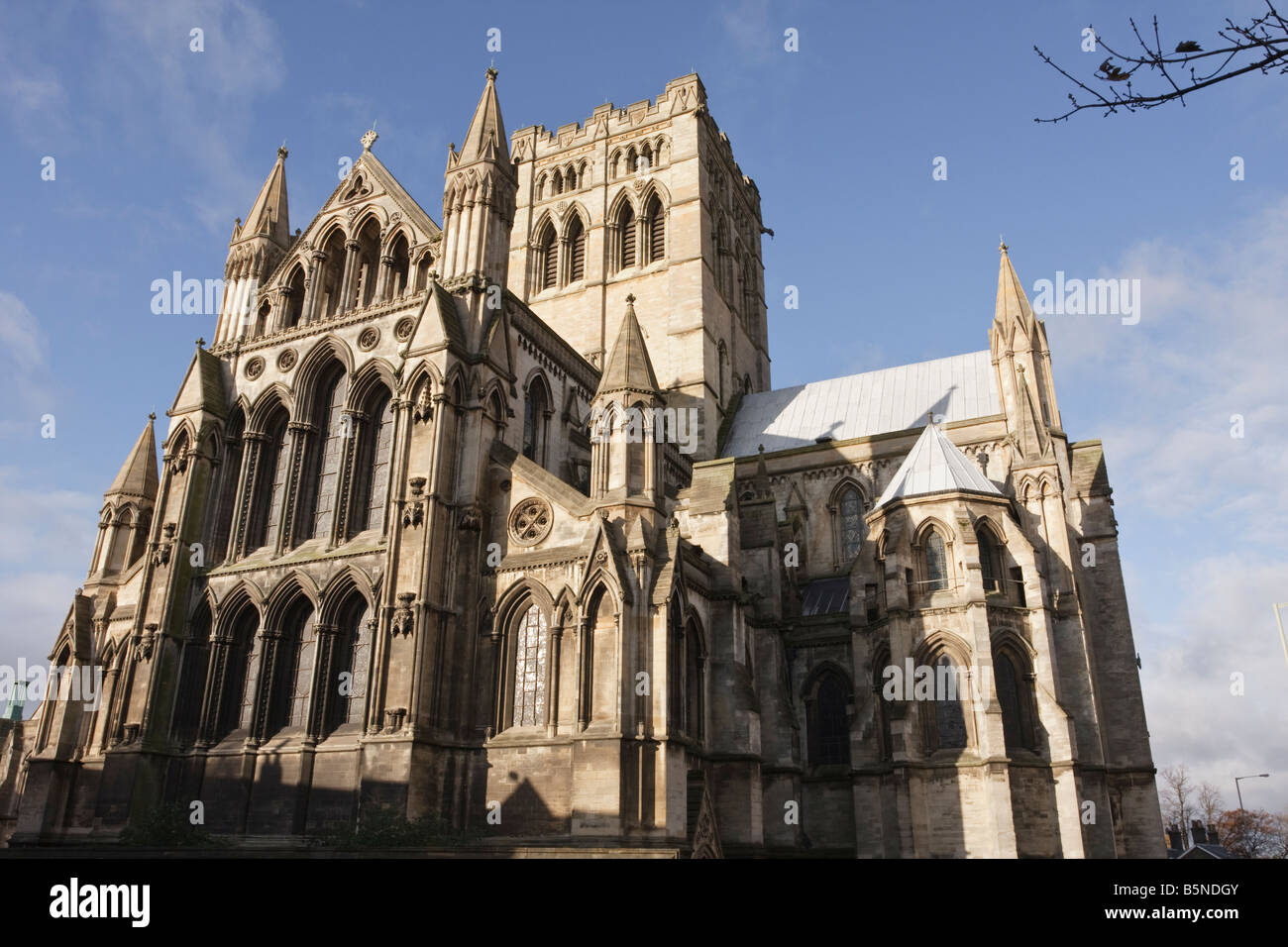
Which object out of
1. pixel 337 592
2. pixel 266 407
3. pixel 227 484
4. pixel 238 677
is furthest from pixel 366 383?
pixel 238 677

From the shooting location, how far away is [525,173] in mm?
45719

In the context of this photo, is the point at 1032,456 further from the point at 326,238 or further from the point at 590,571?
the point at 326,238

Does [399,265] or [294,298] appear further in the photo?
[294,298]

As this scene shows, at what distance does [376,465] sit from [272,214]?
11.2 meters

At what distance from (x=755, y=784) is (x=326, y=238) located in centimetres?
2057

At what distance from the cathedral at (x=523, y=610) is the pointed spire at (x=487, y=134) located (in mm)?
127

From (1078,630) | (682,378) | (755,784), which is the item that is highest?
(682,378)

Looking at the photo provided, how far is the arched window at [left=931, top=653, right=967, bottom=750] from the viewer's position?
79.3 ft

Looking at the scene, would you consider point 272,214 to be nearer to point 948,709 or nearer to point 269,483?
point 269,483

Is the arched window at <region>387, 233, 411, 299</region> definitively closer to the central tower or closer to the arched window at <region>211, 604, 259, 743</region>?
the arched window at <region>211, 604, 259, 743</region>

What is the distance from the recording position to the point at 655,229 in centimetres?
4188

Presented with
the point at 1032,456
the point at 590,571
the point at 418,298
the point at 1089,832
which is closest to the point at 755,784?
the point at 590,571

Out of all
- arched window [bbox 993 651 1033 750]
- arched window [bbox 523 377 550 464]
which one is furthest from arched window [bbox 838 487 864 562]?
arched window [bbox 523 377 550 464]

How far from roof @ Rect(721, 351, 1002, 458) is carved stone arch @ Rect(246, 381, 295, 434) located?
58.3 feet
